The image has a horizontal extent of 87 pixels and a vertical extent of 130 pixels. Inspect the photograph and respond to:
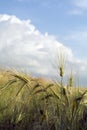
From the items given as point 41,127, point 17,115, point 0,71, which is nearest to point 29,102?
point 17,115

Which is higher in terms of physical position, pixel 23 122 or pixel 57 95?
pixel 57 95

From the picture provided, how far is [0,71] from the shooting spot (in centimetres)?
1367

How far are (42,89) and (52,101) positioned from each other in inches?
13.1

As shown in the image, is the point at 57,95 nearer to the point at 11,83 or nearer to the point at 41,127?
the point at 41,127

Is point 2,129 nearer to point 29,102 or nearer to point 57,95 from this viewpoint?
point 29,102

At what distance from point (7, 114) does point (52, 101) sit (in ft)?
3.78

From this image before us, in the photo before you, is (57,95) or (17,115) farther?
(17,115)

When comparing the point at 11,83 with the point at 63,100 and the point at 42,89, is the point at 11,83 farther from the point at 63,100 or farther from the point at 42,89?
the point at 63,100

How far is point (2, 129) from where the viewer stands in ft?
28.6

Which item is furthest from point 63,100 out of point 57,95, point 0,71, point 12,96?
point 0,71

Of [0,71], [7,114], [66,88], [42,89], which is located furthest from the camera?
[0,71]

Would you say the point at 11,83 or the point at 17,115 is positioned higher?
the point at 11,83

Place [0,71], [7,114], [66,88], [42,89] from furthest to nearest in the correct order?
1. [0,71]
2. [7,114]
3. [42,89]
4. [66,88]

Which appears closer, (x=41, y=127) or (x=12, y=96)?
(x=41, y=127)
